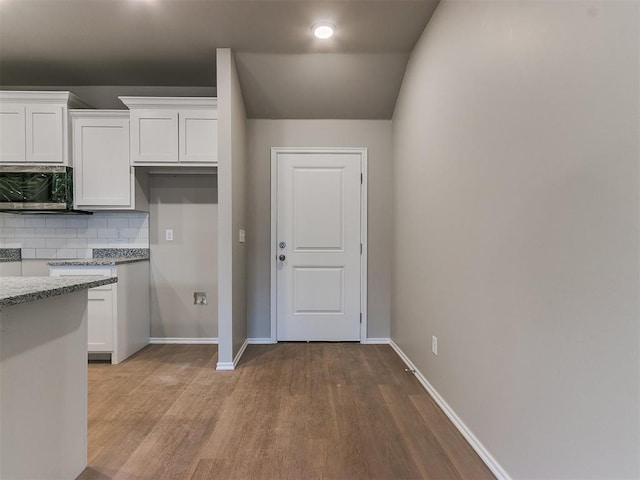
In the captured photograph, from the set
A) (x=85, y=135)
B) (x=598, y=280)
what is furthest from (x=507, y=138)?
(x=85, y=135)

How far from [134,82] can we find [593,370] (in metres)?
3.96

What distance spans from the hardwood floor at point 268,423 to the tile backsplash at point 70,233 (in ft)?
3.90

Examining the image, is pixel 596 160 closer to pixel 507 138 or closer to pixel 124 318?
pixel 507 138

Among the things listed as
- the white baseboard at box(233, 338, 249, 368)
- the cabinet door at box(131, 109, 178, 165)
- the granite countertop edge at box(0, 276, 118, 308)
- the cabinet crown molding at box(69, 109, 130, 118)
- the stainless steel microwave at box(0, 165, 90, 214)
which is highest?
the cabinet crown molding at box(69, 109, 130, 118)

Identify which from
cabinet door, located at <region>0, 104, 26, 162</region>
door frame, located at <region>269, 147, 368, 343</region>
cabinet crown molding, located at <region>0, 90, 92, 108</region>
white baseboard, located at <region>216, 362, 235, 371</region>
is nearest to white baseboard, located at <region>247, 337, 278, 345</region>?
door frame, located at <region>269, 147, 368, 343</region>

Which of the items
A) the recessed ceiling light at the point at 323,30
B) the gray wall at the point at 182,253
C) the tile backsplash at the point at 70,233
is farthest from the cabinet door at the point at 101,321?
the recessed ceiling light at the point at 323,30

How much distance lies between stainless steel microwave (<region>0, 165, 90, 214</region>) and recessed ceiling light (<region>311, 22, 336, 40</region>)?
2.46 metres

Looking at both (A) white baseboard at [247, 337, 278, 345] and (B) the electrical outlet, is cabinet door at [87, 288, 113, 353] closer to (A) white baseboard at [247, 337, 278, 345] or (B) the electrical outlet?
(B) the electrical outlet

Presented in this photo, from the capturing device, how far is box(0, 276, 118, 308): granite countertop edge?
97 cm

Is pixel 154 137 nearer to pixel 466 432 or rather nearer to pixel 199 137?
pixel 199 137

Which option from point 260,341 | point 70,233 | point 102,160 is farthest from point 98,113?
point 260,341

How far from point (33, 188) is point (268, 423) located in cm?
286

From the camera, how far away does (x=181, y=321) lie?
334 cm

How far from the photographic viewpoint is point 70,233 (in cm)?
323
